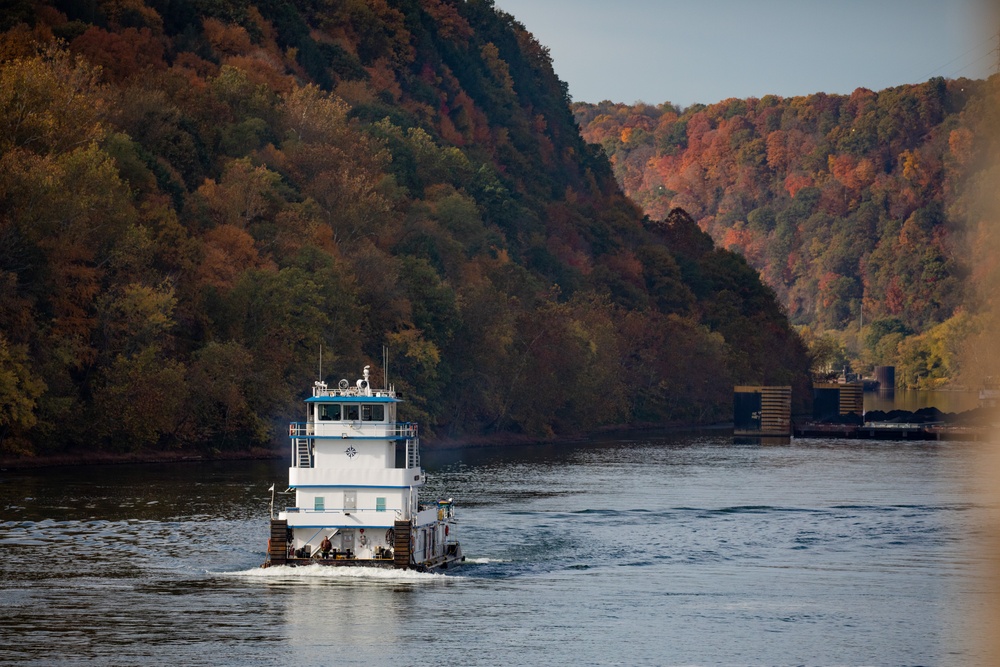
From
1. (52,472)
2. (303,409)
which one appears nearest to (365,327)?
(303,409)

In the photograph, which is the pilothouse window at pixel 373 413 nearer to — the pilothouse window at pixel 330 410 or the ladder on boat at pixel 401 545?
the pilothouse window at pixel 330 410

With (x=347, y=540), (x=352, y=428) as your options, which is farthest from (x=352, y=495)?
(x=352, y=428)

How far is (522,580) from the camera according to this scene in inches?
3098

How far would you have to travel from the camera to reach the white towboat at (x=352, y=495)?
76.4 m

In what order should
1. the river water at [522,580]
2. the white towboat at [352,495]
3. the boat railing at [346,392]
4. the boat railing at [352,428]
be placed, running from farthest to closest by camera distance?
the boat railing at [346,392] → the boat railing at [352,428] → the white towboat at [352,495] → the river water at [522,580]

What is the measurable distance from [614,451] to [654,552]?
8459cm

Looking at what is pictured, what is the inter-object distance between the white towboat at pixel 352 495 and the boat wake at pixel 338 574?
0.39 metres

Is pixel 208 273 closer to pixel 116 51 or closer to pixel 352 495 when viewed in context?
pixel 116 51

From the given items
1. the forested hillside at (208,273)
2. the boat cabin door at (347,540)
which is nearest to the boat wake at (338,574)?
the boat cabin door at (347,540)

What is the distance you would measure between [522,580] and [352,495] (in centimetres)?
949

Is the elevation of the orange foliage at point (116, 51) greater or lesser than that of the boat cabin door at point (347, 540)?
greater

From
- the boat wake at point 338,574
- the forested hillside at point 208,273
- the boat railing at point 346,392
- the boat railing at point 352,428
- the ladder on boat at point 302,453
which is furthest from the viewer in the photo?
the forested hillside at point 208,273

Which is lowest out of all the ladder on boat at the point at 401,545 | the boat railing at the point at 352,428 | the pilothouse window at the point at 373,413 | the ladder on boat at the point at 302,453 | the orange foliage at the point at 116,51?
the ladder on boat at the point at 401,545

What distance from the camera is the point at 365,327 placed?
6457 inches
